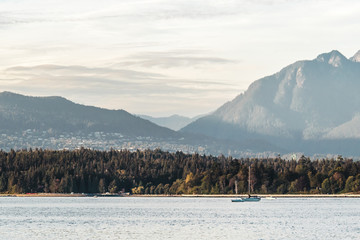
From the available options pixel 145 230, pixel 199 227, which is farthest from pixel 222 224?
pixel 145 230

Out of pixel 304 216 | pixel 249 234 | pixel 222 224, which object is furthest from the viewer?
pixel 304 216

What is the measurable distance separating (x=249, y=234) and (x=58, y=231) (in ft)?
112

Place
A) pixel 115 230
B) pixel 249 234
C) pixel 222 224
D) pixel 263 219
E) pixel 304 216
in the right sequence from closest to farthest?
pixel 249 234 → pixel 115 230 → pixel 222 224 → pixel 263 219 → pixel 304 216

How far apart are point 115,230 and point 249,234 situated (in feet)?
80.1

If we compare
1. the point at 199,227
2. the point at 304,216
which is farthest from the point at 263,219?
the point at 199,227

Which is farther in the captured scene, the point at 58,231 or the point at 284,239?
the point at 58,231

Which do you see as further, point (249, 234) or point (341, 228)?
point (341, 228)

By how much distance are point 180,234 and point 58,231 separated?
23.4 metres

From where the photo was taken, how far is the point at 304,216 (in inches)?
7470

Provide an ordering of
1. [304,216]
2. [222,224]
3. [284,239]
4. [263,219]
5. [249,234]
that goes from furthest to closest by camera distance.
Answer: [304,216] < [263,219] < [222,224] < [249,234] < [284,239]

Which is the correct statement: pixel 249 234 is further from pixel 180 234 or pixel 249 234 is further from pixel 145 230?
pixel 145 230

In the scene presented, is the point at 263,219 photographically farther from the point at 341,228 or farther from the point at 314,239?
the point at 314,239

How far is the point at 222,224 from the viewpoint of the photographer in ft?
522

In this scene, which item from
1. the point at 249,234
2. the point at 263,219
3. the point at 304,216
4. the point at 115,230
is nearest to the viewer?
the point at 249,234
